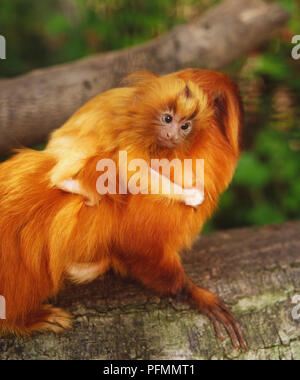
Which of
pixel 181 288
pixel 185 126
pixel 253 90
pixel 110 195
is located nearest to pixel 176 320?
pixel 181 288

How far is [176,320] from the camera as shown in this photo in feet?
5.42

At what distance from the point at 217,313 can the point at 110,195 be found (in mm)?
663

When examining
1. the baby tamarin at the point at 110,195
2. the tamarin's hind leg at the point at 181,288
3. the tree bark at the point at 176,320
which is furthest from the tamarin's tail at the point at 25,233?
the tamarin's hind leg at the point at 181,288

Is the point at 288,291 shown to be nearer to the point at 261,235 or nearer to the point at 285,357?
the point at 285,357

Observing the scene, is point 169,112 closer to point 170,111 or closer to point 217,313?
point 170,111

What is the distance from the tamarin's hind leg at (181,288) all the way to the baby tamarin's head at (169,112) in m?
0.43

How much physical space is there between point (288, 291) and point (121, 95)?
3.55ft

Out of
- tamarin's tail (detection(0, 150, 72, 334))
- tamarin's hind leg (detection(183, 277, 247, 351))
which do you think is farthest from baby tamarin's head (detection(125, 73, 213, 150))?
tamarin's hind leg (detection(183, 277, 247, 351))

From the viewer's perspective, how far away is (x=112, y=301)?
1.68m

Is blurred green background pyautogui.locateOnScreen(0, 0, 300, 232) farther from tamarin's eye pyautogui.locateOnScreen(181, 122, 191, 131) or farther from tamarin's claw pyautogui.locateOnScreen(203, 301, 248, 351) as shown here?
tamarin's eye pyautogui.locateOnScreen(181, 122, 191, 131)

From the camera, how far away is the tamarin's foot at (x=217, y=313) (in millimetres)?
1658

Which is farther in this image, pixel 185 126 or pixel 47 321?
pixel 47 321

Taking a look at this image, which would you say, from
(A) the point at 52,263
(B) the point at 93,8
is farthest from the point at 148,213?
(B) the point at 93,8

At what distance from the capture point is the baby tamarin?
1.36m
